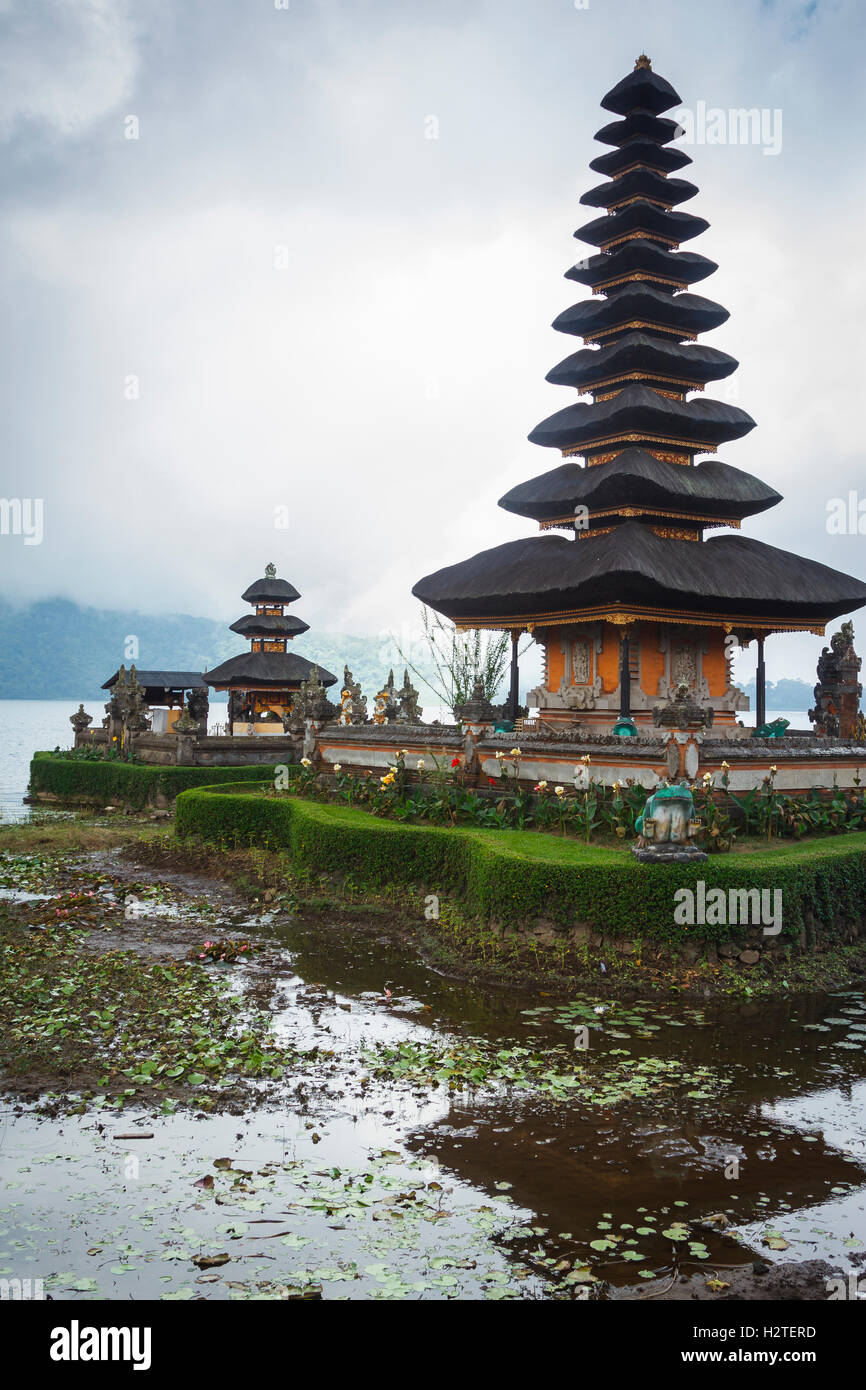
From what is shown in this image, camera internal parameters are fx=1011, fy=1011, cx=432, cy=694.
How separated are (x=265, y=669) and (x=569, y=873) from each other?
3687cm

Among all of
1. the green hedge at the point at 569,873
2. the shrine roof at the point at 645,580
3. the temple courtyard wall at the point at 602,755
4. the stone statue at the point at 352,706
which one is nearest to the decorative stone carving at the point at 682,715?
the temple courtyard wall at the point at 602,755

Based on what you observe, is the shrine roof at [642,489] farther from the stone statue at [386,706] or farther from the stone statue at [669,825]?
the stone statue at [669,825]

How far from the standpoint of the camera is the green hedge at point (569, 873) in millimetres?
12781

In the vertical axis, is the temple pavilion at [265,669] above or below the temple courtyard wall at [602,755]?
above

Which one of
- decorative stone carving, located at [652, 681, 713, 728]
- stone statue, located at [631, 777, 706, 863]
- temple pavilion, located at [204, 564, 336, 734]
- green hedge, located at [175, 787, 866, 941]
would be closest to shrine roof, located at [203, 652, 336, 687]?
temple pavilion, located at [204, 564, 336, 734]

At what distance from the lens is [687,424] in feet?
79.4

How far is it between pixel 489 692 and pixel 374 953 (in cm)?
2439

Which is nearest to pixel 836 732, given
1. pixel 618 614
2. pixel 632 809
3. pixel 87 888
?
pixel 618 614

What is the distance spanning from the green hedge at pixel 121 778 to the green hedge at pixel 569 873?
1382 centimetres

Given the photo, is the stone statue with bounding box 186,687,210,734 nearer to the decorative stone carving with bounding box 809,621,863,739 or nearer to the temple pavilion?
the temple pavilion

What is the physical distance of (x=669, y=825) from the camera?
43.2 feet

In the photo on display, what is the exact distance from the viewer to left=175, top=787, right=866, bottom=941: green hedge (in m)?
12.8

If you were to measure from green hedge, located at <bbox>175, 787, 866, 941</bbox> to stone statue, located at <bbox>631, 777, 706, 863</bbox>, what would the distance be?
25cm
